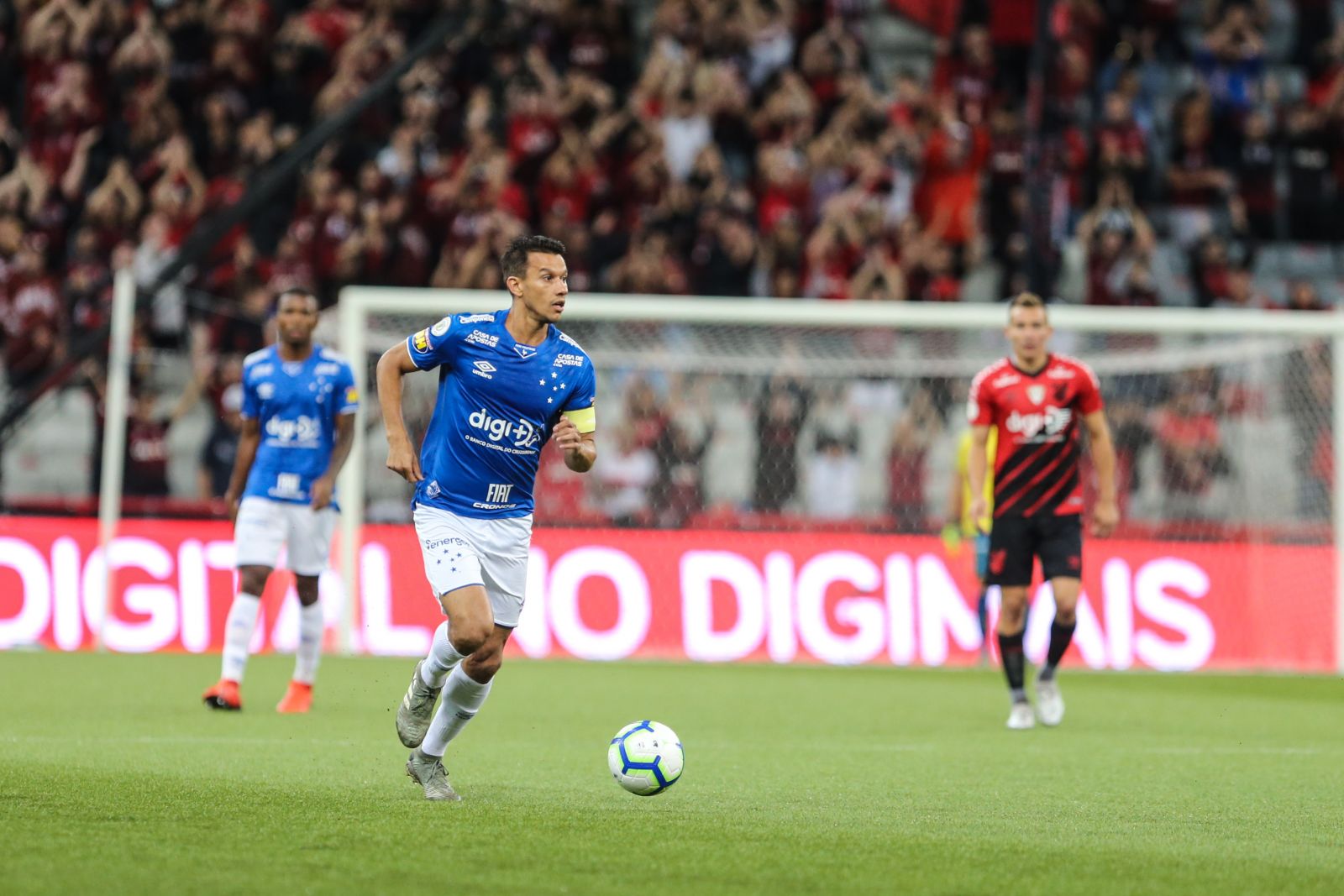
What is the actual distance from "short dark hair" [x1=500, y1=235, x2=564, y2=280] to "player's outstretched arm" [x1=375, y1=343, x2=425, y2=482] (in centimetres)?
48

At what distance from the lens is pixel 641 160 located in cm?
1970

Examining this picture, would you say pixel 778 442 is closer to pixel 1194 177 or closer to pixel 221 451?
pixel 221 451

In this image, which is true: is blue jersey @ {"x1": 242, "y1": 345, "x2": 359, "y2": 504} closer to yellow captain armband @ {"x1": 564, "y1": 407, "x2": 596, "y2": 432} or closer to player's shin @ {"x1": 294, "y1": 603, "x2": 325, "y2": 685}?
player's shin @ {"x1": 294, "y1": 603, "x2": 325, "y2": 685}

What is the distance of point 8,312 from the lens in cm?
1805

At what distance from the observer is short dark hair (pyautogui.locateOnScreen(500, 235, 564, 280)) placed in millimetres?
6891

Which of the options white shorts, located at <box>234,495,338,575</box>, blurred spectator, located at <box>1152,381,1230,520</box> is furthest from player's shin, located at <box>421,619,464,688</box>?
blurred spectator, located at <box>1152,381,1230,520</box>

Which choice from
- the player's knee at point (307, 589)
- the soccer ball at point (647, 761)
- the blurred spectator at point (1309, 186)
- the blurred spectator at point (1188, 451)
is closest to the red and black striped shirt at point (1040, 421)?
the player's knee at point (307, 589)

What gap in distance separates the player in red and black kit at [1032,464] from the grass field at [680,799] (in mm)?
673

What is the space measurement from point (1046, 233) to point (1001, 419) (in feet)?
23.6

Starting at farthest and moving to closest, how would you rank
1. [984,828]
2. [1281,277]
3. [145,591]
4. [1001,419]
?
[1281,277] → [145,591] → [1001,419] → [984,828]

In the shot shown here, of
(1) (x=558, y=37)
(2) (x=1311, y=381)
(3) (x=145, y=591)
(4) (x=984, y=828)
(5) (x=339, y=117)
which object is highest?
(1) (x=558, y=37)

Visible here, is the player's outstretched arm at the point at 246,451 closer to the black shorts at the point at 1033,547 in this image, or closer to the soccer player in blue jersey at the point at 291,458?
the soccer player in blue jersey at the point at 291,458

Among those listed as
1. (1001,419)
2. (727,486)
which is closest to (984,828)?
(1001,419)

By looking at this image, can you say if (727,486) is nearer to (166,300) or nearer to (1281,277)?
(166,300)
